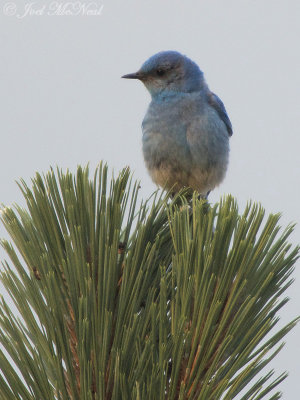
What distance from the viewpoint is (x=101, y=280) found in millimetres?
2008

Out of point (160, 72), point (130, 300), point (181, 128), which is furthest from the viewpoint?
point (160, 72)

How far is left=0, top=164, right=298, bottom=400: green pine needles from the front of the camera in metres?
1.82

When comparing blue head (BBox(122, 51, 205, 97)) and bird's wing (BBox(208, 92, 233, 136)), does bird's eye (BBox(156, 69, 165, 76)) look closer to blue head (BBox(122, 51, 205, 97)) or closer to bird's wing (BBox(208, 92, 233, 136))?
blue head (BBox(122, 51, 205, 97))

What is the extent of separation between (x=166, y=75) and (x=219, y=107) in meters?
0.57

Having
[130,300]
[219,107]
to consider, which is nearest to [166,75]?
[219,107]

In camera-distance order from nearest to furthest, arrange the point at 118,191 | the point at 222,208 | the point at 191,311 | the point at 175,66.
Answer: the point at 191,311 < the point at 222,208 < the point at 118,191 < the point at 175,66

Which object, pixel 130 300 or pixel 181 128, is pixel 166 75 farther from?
pixel 130 300

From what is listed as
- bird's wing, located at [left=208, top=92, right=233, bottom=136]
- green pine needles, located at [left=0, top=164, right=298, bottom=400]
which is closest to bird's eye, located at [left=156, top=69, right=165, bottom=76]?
bird's wing, located at [left=208, top=92, right=233, bottom=136]

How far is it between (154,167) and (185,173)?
269 millimetres

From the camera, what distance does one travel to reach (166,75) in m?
5.61

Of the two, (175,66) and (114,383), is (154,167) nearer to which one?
(175,66)

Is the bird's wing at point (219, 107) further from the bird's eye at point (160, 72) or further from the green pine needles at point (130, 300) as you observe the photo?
the green pine needles at point (130, 300)

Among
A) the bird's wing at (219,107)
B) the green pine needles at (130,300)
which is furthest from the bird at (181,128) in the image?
the green pine needles at (130,300)

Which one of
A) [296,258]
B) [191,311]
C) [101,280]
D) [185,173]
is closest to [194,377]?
[191,311]
